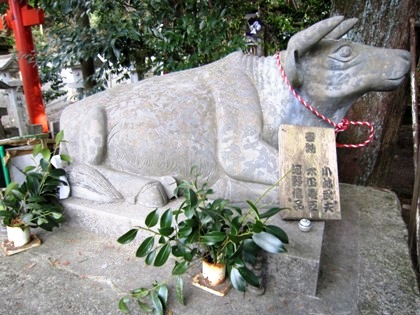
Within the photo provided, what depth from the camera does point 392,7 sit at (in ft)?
9.71

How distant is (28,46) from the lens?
6.43 meters

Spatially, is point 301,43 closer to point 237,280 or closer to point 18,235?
point 237,280

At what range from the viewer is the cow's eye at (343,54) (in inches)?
70.0

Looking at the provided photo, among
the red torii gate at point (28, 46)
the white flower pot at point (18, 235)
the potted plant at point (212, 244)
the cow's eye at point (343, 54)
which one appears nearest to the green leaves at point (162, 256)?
the potted plant at point (212, 244)

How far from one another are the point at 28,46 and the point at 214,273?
6.74 m

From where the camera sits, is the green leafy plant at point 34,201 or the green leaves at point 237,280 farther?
the green leafy plant at point 34,201

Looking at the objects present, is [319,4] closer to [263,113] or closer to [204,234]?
[263,113]

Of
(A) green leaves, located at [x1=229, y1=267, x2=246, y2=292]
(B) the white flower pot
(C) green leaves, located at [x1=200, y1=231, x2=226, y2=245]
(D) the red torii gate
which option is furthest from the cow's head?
(D) the red torii gate

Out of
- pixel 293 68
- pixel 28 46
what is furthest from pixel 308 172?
pixel 28 46

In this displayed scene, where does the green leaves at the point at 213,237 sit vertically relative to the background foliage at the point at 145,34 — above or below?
below

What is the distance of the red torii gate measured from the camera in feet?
20.1

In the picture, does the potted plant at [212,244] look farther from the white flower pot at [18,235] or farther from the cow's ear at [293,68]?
the white flower pot at [18,235]

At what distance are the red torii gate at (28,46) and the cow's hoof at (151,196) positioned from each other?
4.92m

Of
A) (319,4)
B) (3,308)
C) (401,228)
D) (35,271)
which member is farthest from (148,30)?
(319,4)
